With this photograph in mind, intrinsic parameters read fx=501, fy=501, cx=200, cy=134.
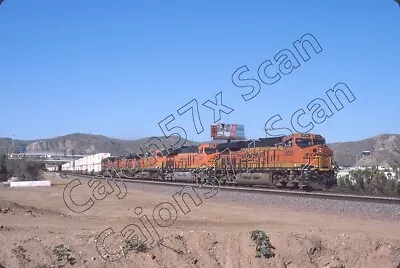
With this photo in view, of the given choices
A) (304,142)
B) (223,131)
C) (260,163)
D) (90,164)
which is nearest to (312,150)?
(304,142)

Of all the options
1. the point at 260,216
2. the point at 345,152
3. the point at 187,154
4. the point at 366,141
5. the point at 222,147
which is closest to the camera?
the point at 260,216

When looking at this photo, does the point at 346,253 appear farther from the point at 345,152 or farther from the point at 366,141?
the point at 366,141

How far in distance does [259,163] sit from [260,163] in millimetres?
137

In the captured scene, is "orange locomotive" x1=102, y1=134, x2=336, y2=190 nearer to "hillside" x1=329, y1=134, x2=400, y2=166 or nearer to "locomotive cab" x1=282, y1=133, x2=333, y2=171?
"locomotive cab" x1=282, y1=133, x2=333, y2=171

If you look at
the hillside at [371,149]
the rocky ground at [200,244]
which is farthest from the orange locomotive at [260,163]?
the hillside at [371,149]

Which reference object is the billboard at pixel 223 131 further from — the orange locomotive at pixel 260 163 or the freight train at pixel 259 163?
the orange locomotive at pixel 260 163

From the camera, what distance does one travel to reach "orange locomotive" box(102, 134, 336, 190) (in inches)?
1217

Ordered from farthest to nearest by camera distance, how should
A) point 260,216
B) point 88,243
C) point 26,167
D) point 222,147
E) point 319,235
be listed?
1. point 26,167
2. point 222,147
3. point 260,216
4. point 319,235
5. point 88,243

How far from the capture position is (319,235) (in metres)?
13.2

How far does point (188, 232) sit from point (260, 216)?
21.6 ft

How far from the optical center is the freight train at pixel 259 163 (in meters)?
30.9

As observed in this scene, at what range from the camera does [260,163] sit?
3475 centimetres

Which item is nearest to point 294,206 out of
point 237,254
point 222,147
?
point 237,254

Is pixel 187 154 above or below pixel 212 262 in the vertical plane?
above
